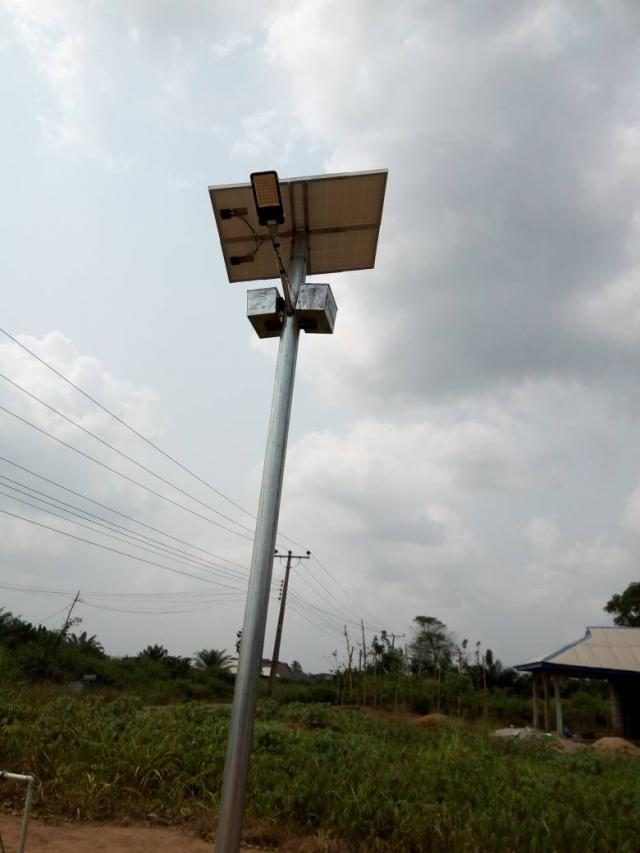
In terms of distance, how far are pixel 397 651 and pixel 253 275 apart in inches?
1103

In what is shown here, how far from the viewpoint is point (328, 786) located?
588 centimetres

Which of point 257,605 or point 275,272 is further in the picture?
point 275,272

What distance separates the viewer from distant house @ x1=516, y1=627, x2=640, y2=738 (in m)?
16.4

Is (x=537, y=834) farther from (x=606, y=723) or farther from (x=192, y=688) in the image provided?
(x=192, y=688)

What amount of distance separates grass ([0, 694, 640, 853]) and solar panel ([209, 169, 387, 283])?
13.9ft

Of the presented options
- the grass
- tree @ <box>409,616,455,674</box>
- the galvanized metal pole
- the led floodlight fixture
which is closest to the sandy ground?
the grass

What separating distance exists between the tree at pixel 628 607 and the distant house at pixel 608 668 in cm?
1662

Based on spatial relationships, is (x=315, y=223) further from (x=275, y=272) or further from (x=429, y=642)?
(x=429, y=642)

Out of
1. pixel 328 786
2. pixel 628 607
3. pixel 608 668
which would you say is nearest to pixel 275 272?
pixel 328 786

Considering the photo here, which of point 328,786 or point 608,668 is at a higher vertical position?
point 608,668

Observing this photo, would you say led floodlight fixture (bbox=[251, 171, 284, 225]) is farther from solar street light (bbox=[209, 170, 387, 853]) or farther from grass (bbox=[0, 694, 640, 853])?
grass (bbox=[0, 694, 640, 853])

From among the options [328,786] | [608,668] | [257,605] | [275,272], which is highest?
[275,272]

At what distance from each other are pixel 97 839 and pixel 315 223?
4.86 m

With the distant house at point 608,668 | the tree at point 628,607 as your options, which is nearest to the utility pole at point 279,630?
the distant house at point 608,668
